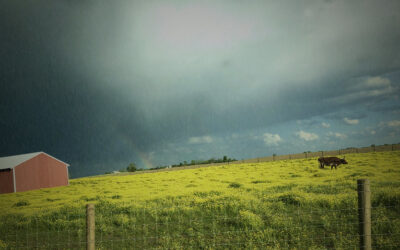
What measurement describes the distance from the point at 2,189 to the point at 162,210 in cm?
3758

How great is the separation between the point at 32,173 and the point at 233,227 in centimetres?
4297

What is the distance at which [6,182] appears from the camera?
39.9 m

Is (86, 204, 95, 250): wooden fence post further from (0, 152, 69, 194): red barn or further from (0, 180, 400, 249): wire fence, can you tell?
(0, 152, 69, 194): red barn

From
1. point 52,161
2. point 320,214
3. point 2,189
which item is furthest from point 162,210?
point 52,161

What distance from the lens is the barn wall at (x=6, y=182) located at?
3941 centimetres

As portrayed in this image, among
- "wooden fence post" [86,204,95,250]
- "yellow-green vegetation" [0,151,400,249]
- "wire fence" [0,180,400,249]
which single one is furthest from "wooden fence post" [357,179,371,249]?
"wooden fence post" [86,204,95,250]

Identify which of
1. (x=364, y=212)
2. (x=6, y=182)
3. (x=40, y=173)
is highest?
(x=364, y=212)

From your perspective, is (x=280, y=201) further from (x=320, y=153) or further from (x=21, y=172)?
(x=320, y=153)

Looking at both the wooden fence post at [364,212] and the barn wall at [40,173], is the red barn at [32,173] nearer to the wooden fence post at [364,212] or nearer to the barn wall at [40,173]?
the barn wall at [40,173]

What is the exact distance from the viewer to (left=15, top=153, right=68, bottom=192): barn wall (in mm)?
41188

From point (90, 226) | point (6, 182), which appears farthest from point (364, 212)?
point (6, 182)

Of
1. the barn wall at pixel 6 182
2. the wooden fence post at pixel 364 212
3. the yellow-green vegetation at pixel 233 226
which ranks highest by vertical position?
the wooden fence post at pixel 364 212

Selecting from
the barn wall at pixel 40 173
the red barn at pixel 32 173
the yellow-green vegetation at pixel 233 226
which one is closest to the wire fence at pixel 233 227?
the yellow-green vegetation at pixel 233 226

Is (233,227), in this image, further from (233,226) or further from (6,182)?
(6,182)
